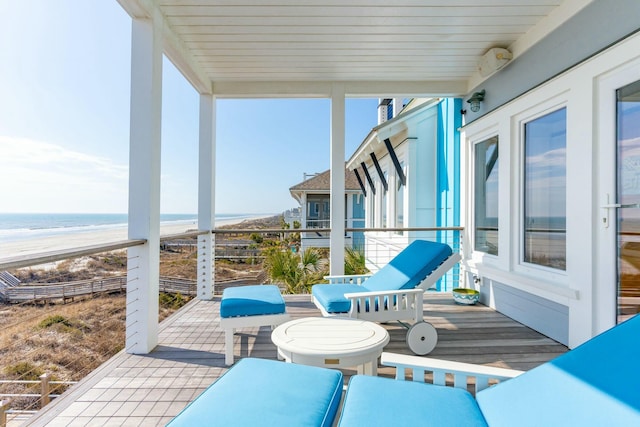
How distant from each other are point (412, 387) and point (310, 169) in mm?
28467

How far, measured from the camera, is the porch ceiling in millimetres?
2832

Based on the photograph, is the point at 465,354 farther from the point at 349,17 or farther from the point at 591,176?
the point at 349,17

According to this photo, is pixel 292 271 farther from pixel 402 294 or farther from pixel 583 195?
pixel 583 195

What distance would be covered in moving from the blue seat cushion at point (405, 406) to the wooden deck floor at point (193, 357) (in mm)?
1079

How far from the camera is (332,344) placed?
1.72 meters

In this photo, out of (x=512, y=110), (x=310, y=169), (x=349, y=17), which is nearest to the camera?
(x=349, y=17)

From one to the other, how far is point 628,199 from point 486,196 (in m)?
1.88

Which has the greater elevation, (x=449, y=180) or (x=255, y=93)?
(x=255, y=93)

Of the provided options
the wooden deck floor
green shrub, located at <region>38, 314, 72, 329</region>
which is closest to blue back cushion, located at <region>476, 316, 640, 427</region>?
the wooden deck floor

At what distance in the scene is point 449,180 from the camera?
5109 mm

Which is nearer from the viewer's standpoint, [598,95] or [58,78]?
[598,95]

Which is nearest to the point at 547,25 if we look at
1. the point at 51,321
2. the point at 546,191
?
the point at 546,191

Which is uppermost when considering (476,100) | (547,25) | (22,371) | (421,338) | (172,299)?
(547,25)

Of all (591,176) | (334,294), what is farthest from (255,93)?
(591,176)
